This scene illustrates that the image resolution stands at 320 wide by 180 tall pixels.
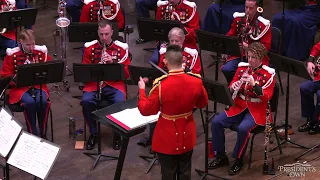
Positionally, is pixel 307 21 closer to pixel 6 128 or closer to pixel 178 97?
pixel 178 97

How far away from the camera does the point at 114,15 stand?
10.4 meters

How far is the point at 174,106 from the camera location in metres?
6.51

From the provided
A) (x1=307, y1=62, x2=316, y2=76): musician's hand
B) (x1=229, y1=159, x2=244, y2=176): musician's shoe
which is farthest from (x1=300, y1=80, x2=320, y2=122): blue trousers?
(x1=229, y1=159, x2=244, y2=176): musician's shoe

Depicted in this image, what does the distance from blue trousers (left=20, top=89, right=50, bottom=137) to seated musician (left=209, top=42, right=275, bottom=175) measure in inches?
87.6

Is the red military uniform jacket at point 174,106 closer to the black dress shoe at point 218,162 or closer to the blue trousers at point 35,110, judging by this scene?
the black dress shoe at point 218,162

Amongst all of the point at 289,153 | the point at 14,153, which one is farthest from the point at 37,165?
the point at 289,153

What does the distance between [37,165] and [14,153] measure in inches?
11.0

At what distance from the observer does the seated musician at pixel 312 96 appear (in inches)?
342

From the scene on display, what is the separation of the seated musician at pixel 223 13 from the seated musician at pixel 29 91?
138 inches

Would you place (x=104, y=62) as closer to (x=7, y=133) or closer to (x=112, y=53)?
(x=112, y=53)

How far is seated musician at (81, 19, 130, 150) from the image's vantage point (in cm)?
862

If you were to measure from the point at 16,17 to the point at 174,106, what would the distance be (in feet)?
13.1

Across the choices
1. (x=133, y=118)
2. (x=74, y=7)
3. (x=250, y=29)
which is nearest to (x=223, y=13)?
(x=250, y=29)

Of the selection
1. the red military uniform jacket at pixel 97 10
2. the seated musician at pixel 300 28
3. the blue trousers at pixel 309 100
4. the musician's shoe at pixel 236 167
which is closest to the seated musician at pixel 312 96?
the blue trousers at pixel 309 100
